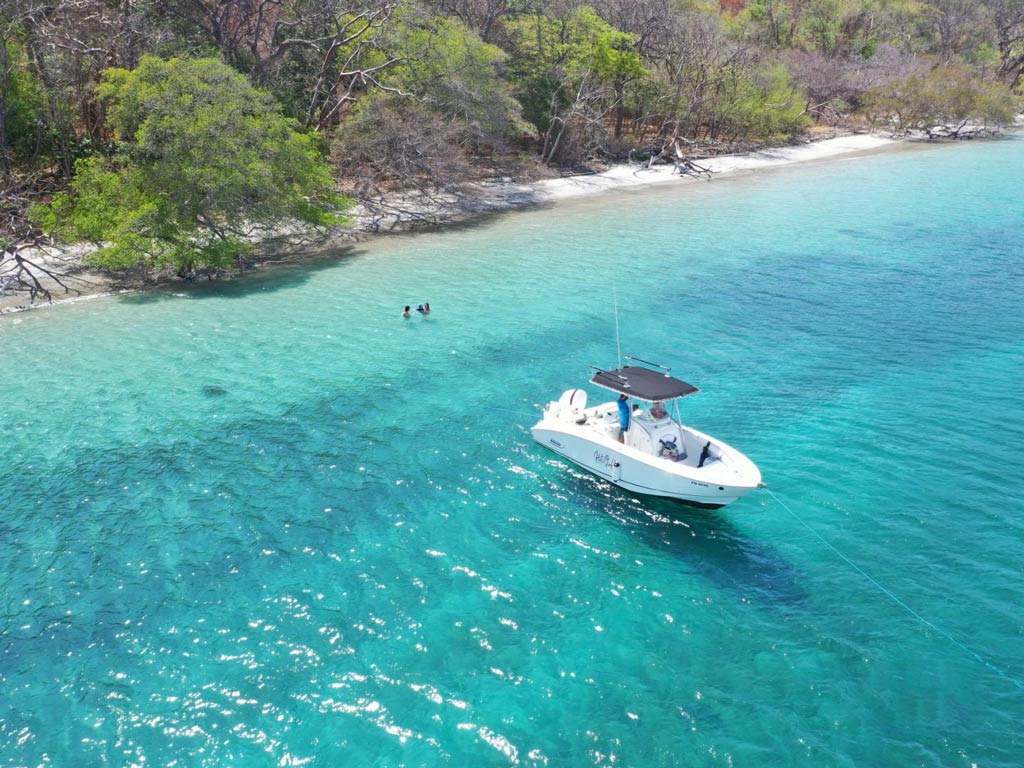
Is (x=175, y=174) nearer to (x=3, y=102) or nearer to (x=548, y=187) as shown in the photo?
(x=3, y=102)

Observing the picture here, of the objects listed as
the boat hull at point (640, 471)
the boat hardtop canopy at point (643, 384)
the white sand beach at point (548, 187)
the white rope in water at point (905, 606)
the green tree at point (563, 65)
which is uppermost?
the green tree at point (563, 65)

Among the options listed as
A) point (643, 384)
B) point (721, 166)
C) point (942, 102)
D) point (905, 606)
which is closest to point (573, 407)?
point (643, 384)

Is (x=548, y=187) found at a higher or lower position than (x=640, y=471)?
higher

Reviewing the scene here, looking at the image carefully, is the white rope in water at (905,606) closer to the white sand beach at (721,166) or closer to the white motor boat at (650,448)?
the white motor boat at (650,448)

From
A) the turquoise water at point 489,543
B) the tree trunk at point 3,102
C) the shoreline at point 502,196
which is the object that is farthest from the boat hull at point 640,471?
the tree trunk at point 3,102

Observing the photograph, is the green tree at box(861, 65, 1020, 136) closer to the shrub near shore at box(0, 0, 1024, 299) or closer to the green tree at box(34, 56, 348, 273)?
the shrub near shore at box(0, 0, 1024, 299)

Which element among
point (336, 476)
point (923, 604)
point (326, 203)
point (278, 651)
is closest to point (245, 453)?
point (336, 476)
